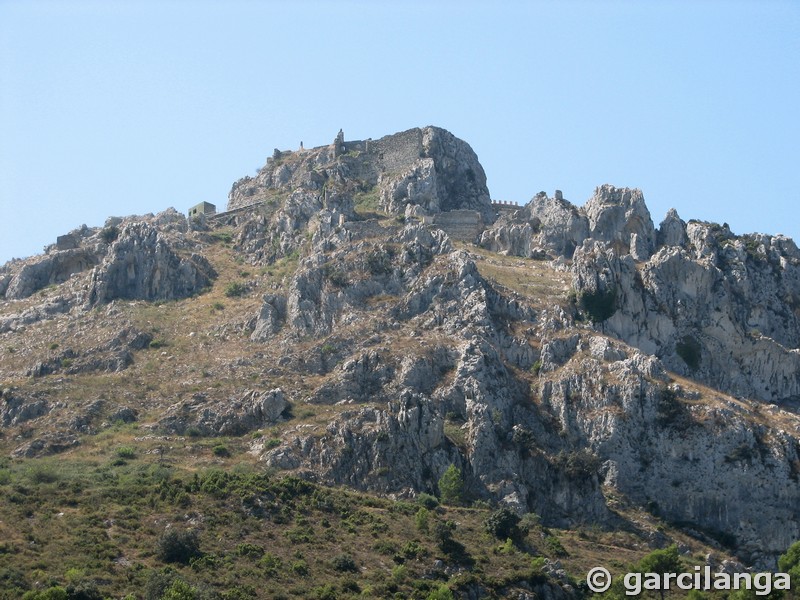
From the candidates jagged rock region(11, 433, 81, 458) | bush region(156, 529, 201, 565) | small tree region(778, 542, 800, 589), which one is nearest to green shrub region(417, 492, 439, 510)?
bush region(156, 529, 201, 565)

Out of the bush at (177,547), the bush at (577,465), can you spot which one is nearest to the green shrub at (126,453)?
the bush at (177,547)

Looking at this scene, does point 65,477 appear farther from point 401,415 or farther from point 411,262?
point 411,262

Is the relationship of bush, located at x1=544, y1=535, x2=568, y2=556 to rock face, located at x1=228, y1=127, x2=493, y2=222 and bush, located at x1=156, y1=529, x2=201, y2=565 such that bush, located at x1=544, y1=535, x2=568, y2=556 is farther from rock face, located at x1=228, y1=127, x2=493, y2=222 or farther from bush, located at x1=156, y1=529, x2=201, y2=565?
rock face, located at x1=228, y1=127, x2=493, y2=222

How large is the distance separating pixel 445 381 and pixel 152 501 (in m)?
18.6

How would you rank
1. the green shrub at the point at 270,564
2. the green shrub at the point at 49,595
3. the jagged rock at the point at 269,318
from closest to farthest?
1. the green shrub at the point at 49,595
2. the green shrub at the point at 270,564
3. the jagged rock at the point at 269,318

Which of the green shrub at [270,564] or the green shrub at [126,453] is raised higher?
the green shrub at [126,453]

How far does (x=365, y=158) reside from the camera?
111m

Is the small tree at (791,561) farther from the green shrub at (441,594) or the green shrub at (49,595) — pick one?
the green shrub at (49,595)

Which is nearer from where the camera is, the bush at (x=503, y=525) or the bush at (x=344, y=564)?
the bush at (x=344, y=564)

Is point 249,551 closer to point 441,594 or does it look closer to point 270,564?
point 270,564

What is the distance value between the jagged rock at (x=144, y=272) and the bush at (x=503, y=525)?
32.8 meters

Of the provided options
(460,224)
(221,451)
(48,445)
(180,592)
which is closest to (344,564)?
(180,592)

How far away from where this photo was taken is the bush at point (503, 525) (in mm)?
70250

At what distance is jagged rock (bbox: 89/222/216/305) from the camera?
9531cm
